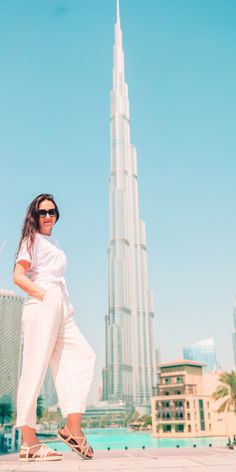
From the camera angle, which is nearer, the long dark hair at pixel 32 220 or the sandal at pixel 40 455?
the sandal at pixel 40 455

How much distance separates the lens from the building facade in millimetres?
113625

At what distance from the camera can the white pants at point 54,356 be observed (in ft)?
10.7

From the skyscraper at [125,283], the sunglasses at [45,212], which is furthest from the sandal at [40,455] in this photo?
the skyscraper at [125,283]

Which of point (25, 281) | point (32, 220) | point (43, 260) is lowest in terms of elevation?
point (25, 281)

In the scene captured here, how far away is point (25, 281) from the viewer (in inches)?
135

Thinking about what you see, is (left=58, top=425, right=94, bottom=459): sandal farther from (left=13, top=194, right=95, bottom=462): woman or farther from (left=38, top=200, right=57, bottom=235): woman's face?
(left=38, top=200, right=57, bottom=235): woman's face

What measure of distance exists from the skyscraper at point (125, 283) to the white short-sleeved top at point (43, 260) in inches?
6450

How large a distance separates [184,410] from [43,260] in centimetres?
5574

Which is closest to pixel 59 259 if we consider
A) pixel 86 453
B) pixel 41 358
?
pixel 41 358

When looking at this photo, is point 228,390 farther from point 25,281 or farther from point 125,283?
point 125,283

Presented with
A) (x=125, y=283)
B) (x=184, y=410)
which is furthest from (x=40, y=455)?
(x=125, y=283)

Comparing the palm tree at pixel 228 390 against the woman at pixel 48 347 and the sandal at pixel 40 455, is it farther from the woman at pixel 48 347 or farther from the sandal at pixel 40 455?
the sandal at pixel 40 455

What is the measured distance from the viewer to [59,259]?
3.67 metres

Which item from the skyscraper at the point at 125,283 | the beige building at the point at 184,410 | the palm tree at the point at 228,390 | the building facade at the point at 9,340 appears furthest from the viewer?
the skyscraper at the point at 125,283
